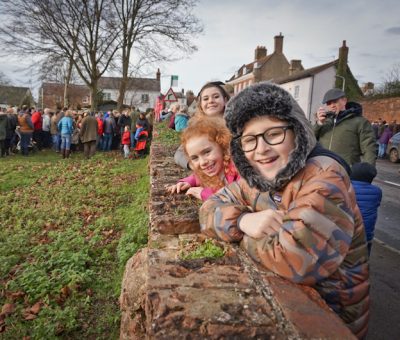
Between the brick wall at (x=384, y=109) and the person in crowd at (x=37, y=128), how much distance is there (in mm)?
22238

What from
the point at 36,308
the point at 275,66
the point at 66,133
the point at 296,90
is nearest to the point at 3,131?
the point at 66,133

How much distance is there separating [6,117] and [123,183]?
7.73 metres

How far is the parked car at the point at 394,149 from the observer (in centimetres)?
1585

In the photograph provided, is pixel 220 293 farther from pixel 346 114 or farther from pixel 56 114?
pixel 56 114

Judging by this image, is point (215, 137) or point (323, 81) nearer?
point (215, 137)

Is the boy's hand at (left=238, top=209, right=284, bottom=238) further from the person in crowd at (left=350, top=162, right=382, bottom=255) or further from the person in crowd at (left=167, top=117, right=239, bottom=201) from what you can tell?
the person in crowd at (left=350, top=162, right=382, bottom=255)

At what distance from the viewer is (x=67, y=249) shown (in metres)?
4.71

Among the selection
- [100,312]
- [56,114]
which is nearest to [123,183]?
[100,312]

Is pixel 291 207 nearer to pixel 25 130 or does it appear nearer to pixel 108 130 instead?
pixel 25 130

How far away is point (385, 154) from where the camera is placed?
18.1 m

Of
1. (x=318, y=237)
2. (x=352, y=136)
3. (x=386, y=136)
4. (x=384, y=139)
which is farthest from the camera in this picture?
(x=384, y=139)

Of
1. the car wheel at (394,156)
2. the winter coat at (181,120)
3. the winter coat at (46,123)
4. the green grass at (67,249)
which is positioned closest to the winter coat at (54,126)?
the winter coat at (46,123)

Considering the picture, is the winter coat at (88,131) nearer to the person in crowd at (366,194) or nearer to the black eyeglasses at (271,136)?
the person in crowd at (366,194)

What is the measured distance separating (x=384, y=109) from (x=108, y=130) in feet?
65.9
